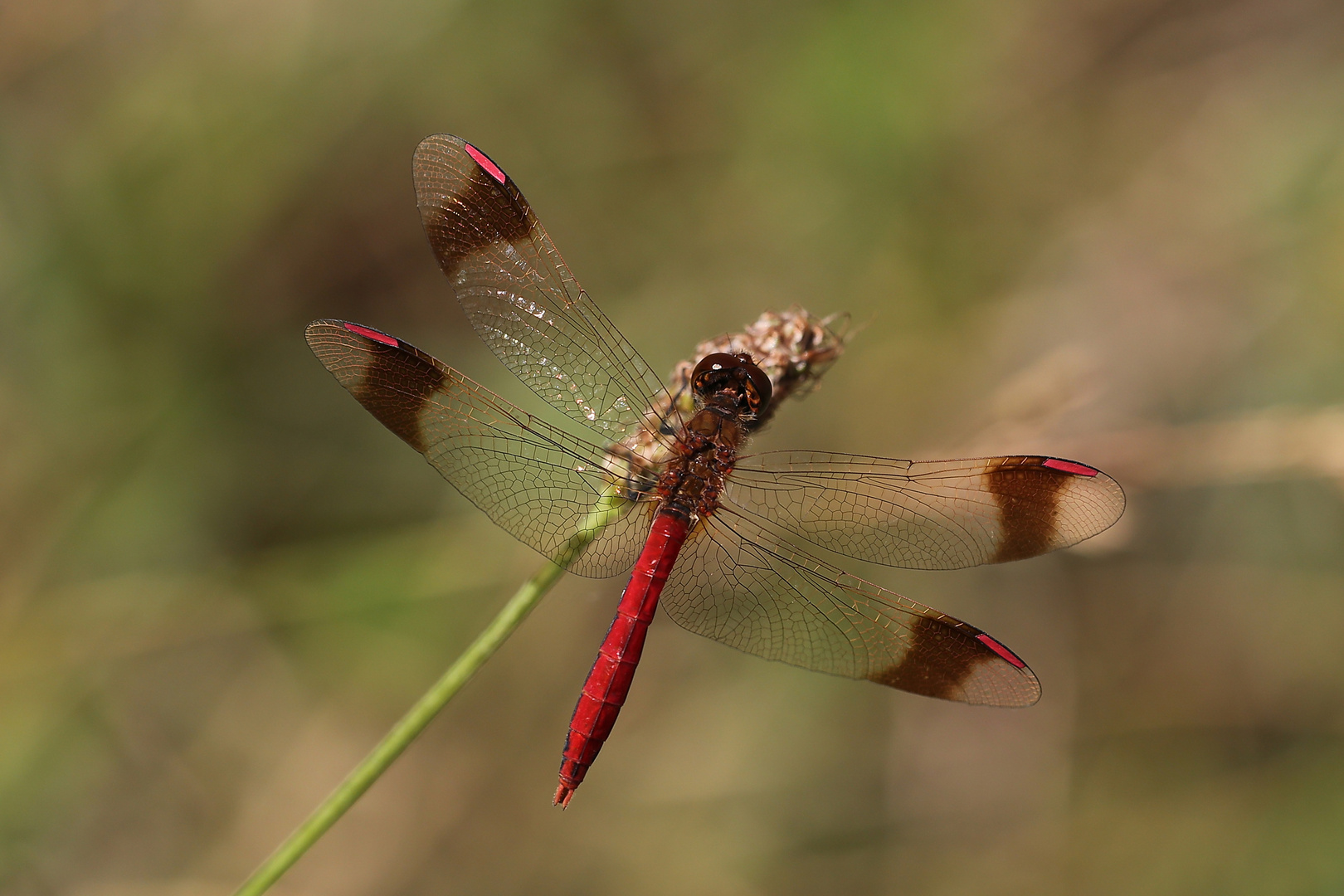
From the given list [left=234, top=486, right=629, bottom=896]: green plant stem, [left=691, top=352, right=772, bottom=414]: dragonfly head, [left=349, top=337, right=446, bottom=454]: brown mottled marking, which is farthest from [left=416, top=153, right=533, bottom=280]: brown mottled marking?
[left=234, top=486, right=629, bottom=896]: green plant stem

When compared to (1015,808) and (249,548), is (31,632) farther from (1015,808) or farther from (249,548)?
(1015,808)

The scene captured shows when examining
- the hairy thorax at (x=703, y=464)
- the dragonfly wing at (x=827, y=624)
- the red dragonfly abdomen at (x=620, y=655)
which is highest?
the hairy thorax at (x=703, y=464)

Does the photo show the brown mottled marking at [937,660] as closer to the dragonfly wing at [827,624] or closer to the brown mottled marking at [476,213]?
the dragonfly wing at [827,624]

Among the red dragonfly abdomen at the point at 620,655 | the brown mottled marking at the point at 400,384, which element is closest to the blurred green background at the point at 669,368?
the red dragonfly abdomen at the point at 620,655

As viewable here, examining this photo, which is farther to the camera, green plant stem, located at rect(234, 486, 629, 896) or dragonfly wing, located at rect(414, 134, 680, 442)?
dragonfly wing, located at rect(414, 134, 680, 442)

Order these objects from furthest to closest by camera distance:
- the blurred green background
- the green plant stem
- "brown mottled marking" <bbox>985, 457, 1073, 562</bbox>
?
the blurred green background, "brown mottled marking" <bbox>985, 457, 1073, 562</bbox>, the green plant stem

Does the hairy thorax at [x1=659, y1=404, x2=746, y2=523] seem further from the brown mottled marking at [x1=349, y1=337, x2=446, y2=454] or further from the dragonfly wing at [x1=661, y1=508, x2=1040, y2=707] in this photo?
the brown mottled marking at [x1=349, y1=337, x2=446, y2=454]
